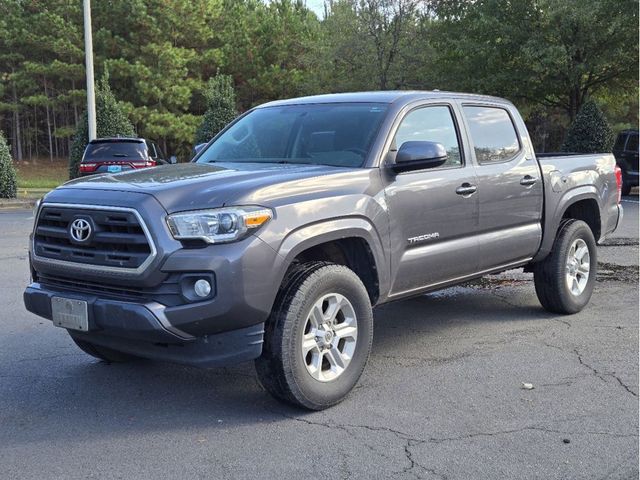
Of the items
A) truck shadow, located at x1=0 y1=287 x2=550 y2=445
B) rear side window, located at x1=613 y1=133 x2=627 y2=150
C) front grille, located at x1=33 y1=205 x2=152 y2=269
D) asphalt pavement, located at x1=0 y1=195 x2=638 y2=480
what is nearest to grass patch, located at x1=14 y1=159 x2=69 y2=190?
rear side window, located at x1=613 y1=133 x2=627 y2=150

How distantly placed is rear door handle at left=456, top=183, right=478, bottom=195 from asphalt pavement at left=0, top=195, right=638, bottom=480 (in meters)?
1.21

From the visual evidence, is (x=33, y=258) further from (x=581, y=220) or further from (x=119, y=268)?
(x=581, y=220)

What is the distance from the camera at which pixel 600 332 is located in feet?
19.7

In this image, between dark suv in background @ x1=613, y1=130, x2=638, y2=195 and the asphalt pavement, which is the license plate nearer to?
the asphalt pavement

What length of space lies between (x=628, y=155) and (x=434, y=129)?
16496mm

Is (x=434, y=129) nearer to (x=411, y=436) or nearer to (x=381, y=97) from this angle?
(x=381, y=97)

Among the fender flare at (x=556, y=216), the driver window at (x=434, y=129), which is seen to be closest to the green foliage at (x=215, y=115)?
the fender flare at (x=556, y=216)

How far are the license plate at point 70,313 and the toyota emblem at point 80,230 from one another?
0.35 m

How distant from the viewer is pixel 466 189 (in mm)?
5312

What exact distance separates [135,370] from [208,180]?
1.69m

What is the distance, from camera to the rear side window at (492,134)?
5.74 meters

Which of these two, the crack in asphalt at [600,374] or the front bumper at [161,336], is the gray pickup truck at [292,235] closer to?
the front bumper at [161,336]

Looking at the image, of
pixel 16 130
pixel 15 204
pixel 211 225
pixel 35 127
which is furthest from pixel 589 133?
pixel 35 127

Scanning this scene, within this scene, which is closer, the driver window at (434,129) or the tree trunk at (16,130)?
the driver window at (434,129)
